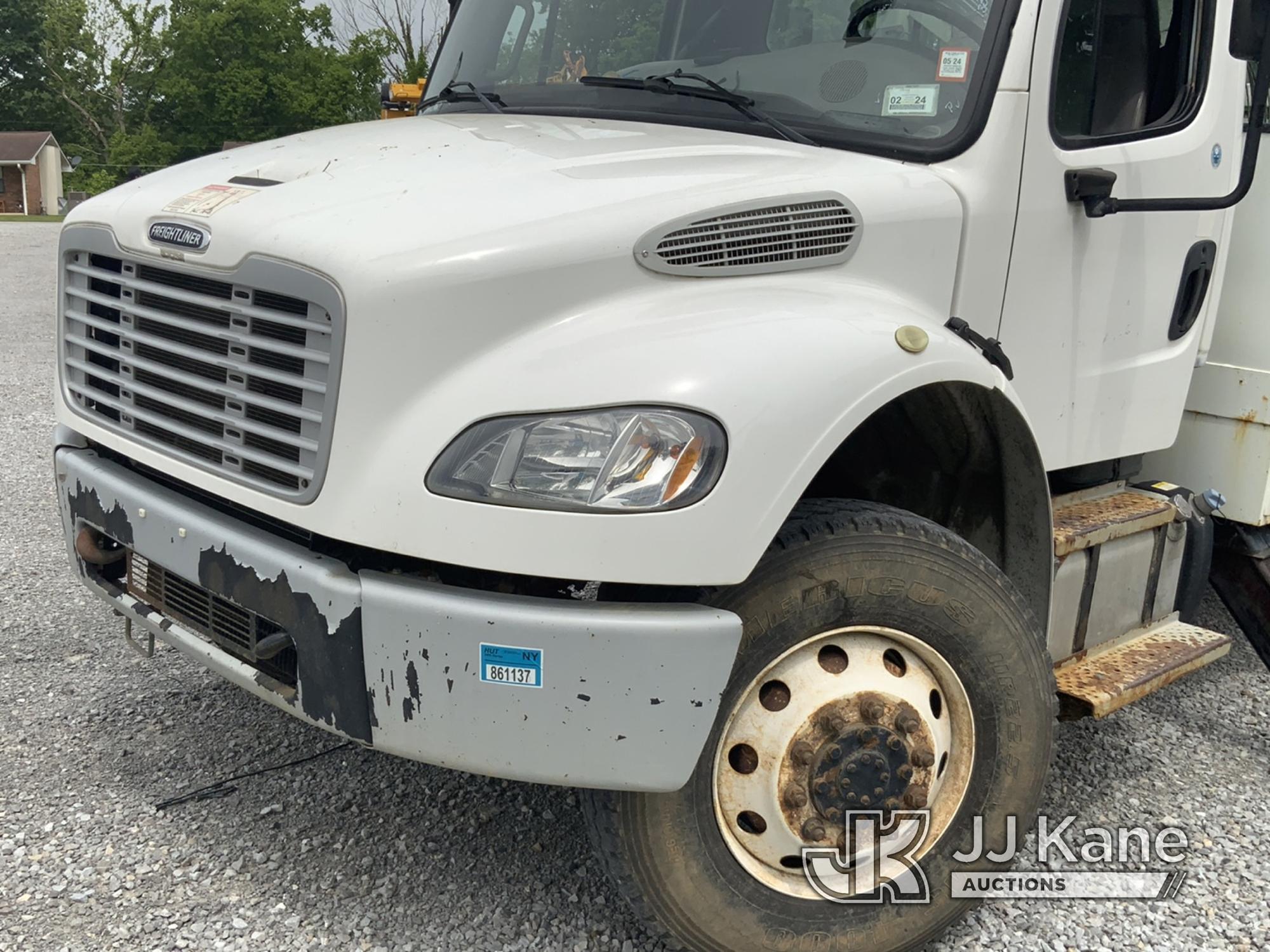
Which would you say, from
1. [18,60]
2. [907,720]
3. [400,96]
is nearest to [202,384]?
[907,720]

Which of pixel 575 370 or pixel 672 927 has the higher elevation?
pixel 575 370

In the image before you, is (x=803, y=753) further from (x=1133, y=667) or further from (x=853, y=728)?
(x=1133, y=667)

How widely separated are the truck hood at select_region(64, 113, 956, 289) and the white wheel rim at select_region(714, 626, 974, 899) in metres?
0.97

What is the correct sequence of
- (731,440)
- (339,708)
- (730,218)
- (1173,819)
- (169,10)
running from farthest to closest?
1. (169,10)
2. (1173,819)
3. (730,218)
4. (339,708)
5. (731,440)

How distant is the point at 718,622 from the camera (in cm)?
226

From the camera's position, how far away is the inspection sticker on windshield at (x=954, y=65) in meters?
2.96

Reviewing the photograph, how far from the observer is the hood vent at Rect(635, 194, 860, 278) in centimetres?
248

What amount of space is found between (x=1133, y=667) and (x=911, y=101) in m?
1.73

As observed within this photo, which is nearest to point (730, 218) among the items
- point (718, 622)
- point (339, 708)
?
point (718, 622)

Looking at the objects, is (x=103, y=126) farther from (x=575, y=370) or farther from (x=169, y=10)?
(x=575, y=370)

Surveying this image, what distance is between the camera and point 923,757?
8.82ft

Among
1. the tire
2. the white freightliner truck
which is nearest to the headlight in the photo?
the white freightliner truck

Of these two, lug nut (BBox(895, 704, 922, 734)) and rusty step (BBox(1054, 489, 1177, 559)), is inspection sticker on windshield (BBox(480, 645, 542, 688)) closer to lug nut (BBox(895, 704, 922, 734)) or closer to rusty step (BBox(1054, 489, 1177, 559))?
lug nut (BBox(895, 704, 922, 734))

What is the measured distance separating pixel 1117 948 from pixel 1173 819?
74 centimetres
